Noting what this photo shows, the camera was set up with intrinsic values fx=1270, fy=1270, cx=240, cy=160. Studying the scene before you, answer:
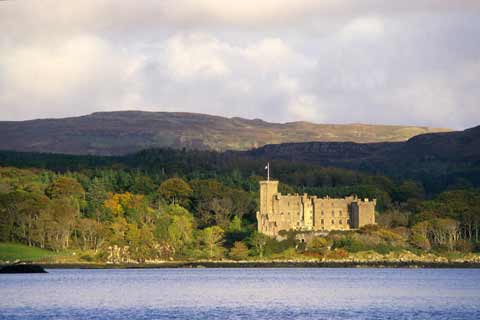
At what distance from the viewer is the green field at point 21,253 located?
428ft

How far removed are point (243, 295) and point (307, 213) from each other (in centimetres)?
6456

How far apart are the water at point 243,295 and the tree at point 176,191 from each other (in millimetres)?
37752

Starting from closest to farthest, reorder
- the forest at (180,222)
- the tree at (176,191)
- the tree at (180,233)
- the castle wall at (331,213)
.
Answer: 1. the forest at (180,222)
2. the tree at (180,233)
3. the castle wall at (331,213)
4. the tree at (176,191)

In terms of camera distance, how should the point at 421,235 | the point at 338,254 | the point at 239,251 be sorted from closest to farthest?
the point at 338,254, the point at 239,251, the point at 421,235

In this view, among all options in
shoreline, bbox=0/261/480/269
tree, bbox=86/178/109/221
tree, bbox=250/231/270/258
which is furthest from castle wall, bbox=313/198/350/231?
tree, bbox=86/178/109/221

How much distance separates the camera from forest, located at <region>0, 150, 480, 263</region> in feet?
447

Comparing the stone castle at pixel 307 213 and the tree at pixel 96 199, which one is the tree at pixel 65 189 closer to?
the tree at pixel 96 199

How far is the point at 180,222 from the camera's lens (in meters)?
140

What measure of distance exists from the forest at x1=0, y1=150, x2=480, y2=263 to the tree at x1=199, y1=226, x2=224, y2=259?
0.11 m

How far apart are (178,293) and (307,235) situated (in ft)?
183

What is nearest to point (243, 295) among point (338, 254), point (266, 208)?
point (338, 254)

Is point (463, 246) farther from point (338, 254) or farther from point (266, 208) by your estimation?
point (266, 208)

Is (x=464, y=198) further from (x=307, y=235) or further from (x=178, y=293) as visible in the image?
(x=178, y=293)

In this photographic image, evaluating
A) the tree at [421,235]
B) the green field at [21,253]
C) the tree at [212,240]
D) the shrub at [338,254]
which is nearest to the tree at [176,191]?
the tree at [212,240]
